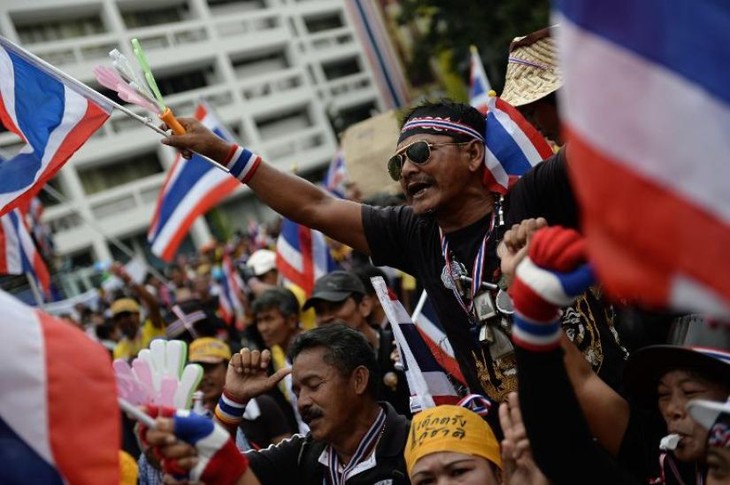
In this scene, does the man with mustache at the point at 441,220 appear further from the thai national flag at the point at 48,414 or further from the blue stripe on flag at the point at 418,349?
the thai national flag at the point at 48,414

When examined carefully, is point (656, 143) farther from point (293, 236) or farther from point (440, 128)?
point (293, 236)

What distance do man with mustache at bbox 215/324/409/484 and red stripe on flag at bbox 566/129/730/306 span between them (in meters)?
1.90

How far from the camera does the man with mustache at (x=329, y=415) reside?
3033mm

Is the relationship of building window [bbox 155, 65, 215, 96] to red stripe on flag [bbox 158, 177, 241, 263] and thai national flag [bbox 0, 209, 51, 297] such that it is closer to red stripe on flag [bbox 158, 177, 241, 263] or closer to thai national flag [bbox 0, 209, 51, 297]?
red stripe on flag [bbox 158, 177, 241, 263]

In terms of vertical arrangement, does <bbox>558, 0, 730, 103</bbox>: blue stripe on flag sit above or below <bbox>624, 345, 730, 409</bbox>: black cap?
above

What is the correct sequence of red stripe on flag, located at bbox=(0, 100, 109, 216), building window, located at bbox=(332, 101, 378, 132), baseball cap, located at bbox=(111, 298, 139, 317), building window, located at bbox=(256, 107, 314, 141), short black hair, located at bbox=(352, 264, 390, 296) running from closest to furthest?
red stripe on flag, located at bbox=(0, 100, 109, 216) → short black hair, located at bbox=(352, 264, 390, 296) → baseball cap, located at bbox=(111, 298, 139, 317) → building window, located at bbox=(256, 107, 314, 141) → building window, located at bbox=(332, 101, 378, 132)

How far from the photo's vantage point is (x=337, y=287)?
4941mm

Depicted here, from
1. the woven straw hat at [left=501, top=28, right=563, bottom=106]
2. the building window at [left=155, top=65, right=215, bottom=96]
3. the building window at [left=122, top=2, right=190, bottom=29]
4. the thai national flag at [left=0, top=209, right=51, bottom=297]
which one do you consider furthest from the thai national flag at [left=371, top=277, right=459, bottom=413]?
the building window at [left=122, top=2, right=190, bottom=29]

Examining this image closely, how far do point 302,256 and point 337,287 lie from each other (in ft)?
7.54

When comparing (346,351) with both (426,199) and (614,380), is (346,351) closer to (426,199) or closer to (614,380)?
(426,199)

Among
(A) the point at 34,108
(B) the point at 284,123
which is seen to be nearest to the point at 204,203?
(A) the point at 34,108

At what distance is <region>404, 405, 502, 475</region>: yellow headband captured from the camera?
8.34 feet

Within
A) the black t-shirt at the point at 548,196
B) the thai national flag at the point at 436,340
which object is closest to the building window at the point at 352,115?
the thai national flag at the point at 436,340

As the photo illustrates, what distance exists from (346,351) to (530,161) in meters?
1.03
